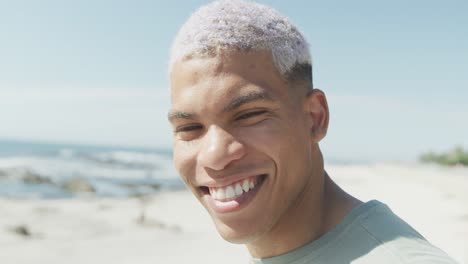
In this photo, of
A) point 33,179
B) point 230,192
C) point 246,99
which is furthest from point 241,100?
point 33,179

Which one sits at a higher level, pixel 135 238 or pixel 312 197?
pixel 312 197

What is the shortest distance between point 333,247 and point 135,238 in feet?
35.1

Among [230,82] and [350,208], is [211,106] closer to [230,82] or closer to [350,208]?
[230,82]

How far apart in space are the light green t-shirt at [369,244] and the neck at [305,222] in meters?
0.05

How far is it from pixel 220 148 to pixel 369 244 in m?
0.67

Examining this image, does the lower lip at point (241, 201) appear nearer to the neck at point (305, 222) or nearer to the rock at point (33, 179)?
the neck at point (305, 222)

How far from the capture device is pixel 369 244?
175 cm

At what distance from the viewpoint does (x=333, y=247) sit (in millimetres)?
1825

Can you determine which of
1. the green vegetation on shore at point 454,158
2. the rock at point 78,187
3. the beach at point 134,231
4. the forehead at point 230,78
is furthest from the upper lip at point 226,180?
the green vegetation on shore at point 454,158

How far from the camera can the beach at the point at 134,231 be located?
1001 centimetres

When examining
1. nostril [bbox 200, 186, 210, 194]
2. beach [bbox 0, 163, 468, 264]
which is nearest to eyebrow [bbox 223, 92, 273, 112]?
nostril [bbox 200, 186, 210, 194]

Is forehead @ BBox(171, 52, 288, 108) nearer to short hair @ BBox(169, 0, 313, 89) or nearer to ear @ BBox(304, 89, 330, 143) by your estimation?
short hair @ BBox(169, 0, 313, 89)

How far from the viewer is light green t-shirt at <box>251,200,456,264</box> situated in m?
1.67

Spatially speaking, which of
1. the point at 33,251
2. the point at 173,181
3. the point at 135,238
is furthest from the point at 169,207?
the point at 173,181
